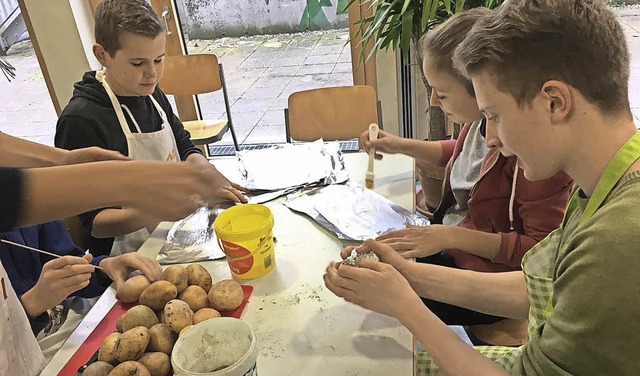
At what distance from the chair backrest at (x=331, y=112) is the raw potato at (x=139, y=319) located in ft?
4.28

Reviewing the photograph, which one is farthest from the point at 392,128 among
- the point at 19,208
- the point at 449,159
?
the point at 19,208

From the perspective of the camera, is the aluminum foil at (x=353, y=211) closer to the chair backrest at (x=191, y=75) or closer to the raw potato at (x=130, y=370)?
the raw potato at (x=130, y=370)

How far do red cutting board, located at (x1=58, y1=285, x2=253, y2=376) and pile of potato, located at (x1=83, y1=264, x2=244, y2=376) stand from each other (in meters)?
0.02

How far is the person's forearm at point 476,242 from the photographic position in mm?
1207

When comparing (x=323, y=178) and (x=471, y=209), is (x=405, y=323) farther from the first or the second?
(x=323, y=178)

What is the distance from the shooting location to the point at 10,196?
2.24ft

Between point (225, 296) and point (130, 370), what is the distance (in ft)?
0.78

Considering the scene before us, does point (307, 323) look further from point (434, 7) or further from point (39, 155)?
point (434, 7)

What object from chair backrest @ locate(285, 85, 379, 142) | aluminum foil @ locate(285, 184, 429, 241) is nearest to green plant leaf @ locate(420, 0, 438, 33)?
chair backrest @ locate(285, 85, 379, 142)

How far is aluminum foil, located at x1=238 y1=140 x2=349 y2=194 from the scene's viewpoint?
1.50 metres

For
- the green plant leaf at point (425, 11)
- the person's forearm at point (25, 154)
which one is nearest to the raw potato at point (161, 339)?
the person's forearm at point (25, 154)

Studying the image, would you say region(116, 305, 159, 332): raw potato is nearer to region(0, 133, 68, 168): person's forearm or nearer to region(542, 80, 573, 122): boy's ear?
region(0, 133, 68, 168): person's forearm

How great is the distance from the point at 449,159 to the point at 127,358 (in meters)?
1.15

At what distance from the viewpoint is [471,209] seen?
4.33 feet
